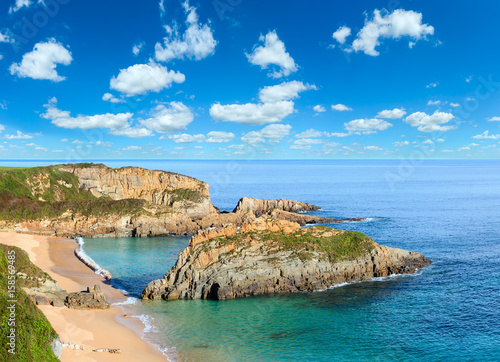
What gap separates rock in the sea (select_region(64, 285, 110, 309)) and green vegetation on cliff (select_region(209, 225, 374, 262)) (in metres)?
16.9

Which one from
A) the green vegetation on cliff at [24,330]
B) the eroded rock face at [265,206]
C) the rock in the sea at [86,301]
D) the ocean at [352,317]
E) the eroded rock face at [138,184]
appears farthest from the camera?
the eroded rock face at [138,184]

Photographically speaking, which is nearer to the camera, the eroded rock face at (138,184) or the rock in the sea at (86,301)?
the rock in the sea at (86,301)

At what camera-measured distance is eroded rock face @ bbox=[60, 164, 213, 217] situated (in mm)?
127938

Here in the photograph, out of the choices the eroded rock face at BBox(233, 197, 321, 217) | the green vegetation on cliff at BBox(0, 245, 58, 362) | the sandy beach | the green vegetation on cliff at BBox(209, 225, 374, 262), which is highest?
the eroded rock face at BBox(233, 197, 321, 217)

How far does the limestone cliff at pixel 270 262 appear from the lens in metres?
51.0

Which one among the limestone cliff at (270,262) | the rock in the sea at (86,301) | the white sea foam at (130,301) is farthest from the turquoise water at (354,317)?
the rock in the sea at (86,301)

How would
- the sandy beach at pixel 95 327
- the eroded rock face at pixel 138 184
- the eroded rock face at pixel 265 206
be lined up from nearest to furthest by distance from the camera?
the sandy beach at pixel 95 327 → the eroded rock face at pixel 265 206 → the eroded rock face at pixel 138 184

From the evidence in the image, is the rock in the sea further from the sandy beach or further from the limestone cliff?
the limestone cliff

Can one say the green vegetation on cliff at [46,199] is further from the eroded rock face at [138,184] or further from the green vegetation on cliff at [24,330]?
the green vegetation on cliff at [24,330]

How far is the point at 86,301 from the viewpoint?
46.2 m

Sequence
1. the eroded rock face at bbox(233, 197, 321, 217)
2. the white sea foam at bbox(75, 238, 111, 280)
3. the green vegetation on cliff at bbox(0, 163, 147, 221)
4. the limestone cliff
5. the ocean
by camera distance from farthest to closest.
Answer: the eroded rock face at bbox(233, 197, 321, 217)
the green vegetation on cliff at bbox(0, 163, 147, 221)
the white sea foam at bbox(75, 238, 111, 280)
the limestone cliff
the ocean

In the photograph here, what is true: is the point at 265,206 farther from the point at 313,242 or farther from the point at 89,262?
the point at 313,242

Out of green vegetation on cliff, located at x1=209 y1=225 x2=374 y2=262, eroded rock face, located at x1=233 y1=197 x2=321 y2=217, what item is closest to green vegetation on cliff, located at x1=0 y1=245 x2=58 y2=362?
green vegetation on cliff, located at x1=209 y1=225 x2=374 y2=262

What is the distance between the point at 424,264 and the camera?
6212cm
